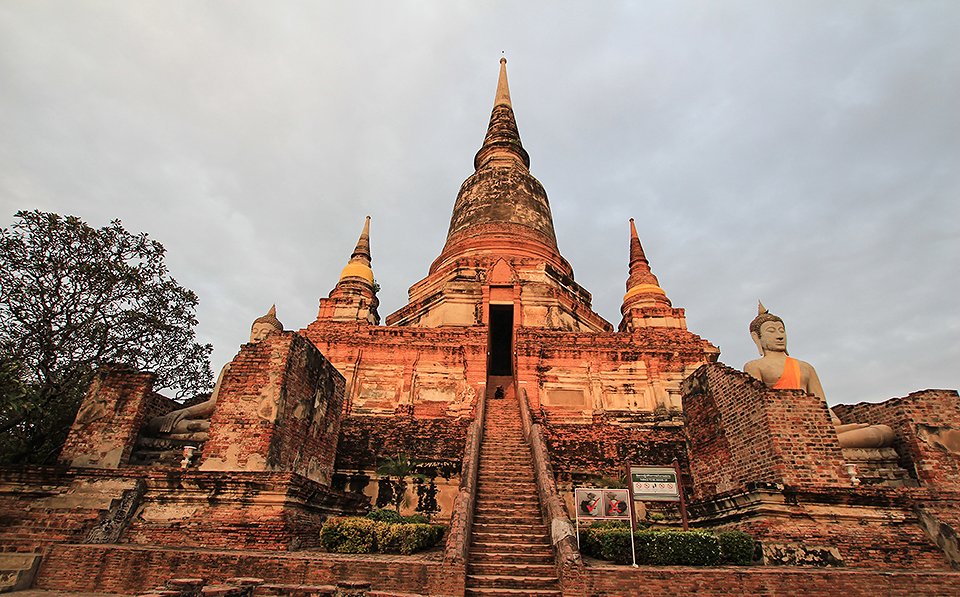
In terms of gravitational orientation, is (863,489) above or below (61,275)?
below

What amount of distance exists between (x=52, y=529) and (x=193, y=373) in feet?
18.6

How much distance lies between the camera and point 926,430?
376 inches

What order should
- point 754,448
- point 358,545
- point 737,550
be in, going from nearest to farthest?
1. point 737,550
2. point 358,545
3. point 754,448

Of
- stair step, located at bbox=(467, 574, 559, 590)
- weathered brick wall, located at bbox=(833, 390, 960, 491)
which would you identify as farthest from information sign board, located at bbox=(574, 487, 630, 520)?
weathered brick wall, located at bbox=(833, 390, 960, 491)

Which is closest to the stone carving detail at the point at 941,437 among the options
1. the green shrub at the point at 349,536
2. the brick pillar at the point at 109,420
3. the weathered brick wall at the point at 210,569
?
the weathered brick wall at the point at 210,569

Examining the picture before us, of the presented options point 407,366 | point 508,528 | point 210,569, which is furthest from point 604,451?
point 210,569

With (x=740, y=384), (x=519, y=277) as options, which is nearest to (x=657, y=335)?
(x=519, y=277)

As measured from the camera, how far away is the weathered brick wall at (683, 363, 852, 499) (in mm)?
8688

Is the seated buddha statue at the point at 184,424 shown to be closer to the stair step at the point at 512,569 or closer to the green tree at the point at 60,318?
the green tree at the point at 60,318

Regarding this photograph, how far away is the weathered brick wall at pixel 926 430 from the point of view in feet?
30.3

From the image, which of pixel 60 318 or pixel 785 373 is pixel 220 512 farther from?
pixel 785 373

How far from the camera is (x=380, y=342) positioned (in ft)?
58.7

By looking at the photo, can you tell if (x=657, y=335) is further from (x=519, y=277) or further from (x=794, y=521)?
(x=794, y=521)

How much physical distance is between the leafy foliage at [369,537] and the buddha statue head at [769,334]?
26.7 feet
